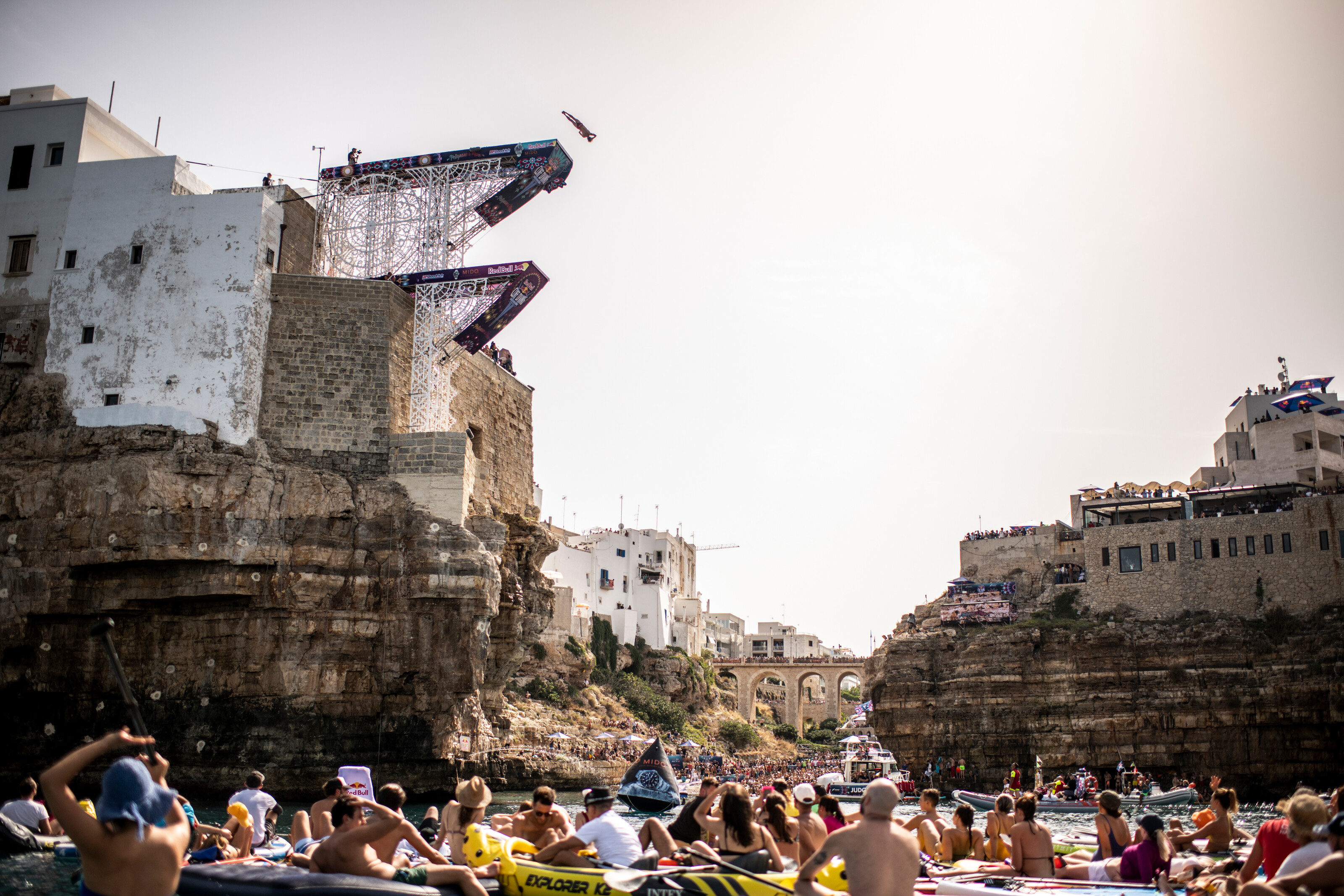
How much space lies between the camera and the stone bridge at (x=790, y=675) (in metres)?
79.1

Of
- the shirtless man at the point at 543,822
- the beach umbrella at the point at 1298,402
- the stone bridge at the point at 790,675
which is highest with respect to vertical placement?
the beach umbrella at the point at 1298,402

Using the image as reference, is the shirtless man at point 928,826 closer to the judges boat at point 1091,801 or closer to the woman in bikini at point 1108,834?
the woman in bikini at point 1108,834

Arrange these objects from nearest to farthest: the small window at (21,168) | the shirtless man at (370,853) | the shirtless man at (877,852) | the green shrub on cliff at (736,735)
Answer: the shirtless man at (877,852) → the shirtless man at (370,853) → the small window at (21,168) → the green shrub on cliff at (736,735)

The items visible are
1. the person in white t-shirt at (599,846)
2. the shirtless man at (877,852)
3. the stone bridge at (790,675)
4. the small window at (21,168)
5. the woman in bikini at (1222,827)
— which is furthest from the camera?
the stone bridge at (790,675)

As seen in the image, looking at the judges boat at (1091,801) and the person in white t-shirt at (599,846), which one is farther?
the judges boat at (1091,801)

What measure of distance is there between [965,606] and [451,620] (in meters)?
29.0

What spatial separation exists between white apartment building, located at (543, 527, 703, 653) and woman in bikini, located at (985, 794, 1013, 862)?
53833mm

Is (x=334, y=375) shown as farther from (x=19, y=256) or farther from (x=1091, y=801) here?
(x=1091, y=801)

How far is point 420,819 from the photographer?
27.6 m

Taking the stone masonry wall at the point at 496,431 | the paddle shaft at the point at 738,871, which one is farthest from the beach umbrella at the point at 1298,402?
the paddle shaft at the point at 738,871

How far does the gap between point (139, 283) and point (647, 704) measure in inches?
1563

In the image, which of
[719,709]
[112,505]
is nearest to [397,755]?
[112,505]

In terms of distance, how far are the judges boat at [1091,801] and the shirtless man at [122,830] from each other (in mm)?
29263

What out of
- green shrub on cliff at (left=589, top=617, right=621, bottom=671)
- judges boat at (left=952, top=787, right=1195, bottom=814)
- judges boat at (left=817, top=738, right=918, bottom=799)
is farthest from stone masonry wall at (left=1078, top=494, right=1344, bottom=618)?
green shrub on cliff at (left=589, top=617, right=621, bottom=671)
